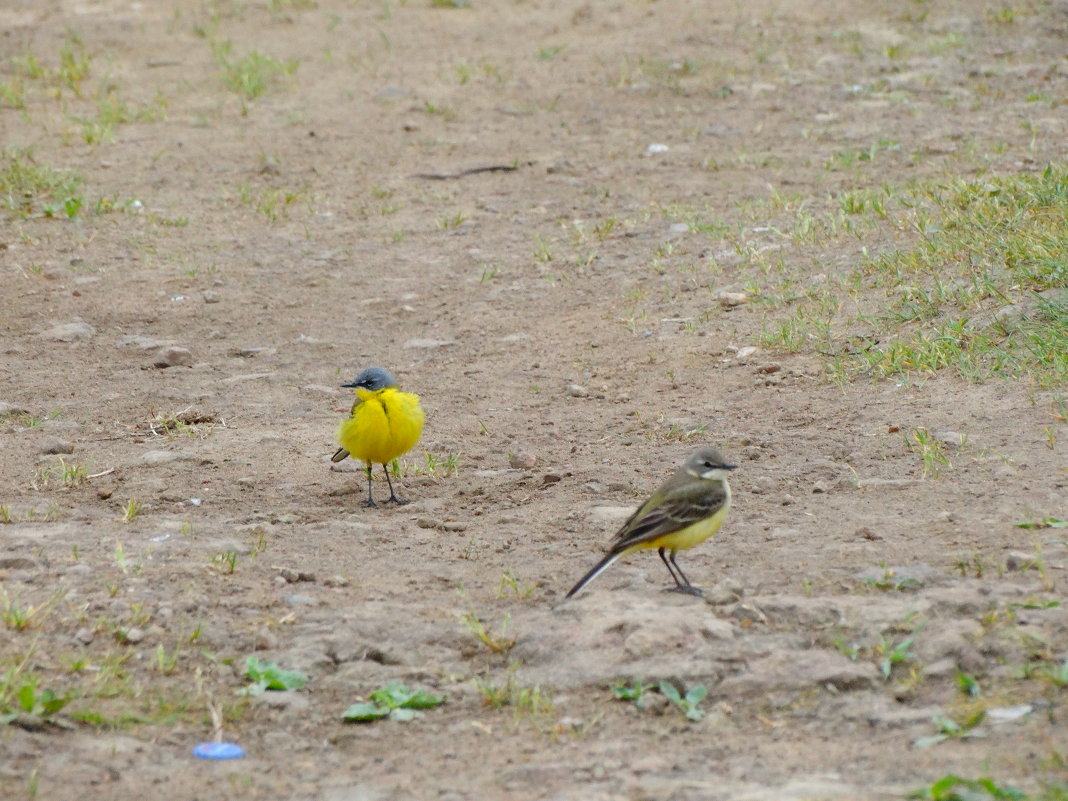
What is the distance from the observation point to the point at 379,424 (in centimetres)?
677

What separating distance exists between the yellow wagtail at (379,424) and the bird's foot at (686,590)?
1963 millimetres

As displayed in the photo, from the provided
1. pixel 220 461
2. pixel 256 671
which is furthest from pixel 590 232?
Answer: pixel 256 671

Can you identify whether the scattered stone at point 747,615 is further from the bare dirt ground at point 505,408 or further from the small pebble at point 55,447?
the small pebble at point 55,447

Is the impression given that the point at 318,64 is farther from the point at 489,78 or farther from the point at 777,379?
the point at 777,379

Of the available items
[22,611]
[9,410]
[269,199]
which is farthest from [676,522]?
[269,199]

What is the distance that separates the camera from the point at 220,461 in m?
7.24

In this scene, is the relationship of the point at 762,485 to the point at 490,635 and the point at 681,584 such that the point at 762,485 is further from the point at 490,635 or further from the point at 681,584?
the point at 490,635

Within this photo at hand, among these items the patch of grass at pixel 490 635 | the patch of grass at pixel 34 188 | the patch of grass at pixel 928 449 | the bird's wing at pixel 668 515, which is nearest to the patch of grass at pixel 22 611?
the patch of grass at pixel 490 635

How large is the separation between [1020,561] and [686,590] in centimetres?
131

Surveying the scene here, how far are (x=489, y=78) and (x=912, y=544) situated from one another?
31.6ft

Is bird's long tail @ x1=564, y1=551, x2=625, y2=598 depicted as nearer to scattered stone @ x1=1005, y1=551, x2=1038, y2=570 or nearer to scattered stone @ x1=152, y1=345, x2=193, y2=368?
scattered stone @ x1=1005, y1=551, x2=1038, y2=570

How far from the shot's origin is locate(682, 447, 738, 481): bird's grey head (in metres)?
5.76

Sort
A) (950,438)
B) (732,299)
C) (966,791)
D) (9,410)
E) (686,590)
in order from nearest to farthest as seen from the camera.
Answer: (966,791) < (686,590) < (950,438) < (9,410) < (732,299)

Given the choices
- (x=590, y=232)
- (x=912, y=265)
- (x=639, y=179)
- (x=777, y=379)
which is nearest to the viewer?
(x=777, y=379)
